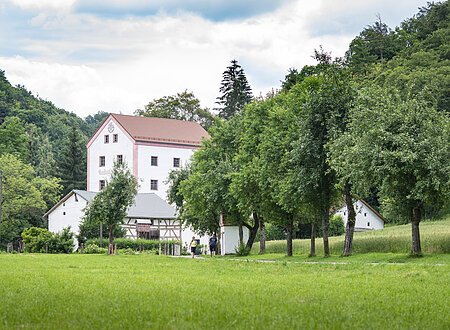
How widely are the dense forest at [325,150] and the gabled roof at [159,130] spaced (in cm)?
1299

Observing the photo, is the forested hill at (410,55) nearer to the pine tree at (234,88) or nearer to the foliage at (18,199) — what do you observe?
the pine tree at (234,88)

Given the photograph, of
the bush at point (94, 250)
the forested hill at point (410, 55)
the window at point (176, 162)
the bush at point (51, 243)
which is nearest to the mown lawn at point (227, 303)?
the forested hill at point (410, 55)

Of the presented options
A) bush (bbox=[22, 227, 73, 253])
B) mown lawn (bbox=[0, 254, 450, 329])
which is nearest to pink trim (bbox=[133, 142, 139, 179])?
bush (bbox=[22, 227, 73, 253])

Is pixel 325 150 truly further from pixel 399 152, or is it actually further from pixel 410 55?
pixel 410 55

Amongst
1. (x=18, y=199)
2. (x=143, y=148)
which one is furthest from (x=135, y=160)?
(x=18, y=199)

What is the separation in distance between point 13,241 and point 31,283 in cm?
7719

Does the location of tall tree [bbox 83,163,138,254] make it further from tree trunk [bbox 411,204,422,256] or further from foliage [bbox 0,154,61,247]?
tree trunk [bbox 411,204,422,256]

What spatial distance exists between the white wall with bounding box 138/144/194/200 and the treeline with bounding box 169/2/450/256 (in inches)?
1487

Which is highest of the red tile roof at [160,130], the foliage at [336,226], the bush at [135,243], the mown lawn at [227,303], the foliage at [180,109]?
A: the foliage at [180,109]

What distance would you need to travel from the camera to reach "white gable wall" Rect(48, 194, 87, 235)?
9006cm

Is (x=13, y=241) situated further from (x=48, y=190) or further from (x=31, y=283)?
(x=31, y=283)

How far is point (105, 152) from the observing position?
108 meters

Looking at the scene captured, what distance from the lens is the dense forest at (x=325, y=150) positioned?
36.8m

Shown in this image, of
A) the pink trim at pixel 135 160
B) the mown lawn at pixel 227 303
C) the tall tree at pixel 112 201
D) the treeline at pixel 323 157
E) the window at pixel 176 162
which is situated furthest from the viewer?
the window at pixel 176 162
